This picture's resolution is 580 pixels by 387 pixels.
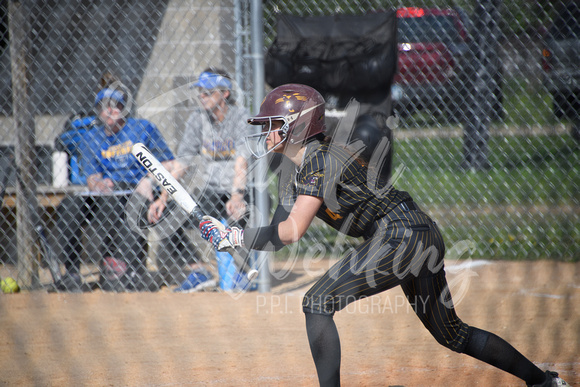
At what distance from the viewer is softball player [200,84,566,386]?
2264 mm

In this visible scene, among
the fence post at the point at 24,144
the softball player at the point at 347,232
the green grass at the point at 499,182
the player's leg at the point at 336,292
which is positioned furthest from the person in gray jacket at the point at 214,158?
the green grass at the point at 499,182

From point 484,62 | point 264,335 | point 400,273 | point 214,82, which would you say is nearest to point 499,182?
point 484,62

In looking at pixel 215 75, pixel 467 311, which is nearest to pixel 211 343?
pixel 467 311

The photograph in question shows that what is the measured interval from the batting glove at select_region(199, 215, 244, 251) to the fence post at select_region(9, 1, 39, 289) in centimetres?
313

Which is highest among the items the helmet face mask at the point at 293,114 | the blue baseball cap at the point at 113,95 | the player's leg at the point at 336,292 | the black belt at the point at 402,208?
the blue baseball cap at the point at 113,95

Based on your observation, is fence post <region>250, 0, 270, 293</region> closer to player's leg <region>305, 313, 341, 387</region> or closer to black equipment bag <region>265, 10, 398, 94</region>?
black equipment bag <region>265, 10, 398, 94</region>

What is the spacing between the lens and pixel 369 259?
232 centimetres

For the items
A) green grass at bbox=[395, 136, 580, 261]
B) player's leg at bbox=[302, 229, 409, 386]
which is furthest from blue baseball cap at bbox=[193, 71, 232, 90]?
player's leg at bbox=[302, 229, 409, 386]

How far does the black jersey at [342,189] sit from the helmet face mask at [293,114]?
76mm

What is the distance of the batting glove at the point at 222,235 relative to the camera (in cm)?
240

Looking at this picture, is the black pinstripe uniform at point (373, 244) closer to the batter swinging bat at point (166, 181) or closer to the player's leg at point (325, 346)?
the player's leg at point (325, 346)

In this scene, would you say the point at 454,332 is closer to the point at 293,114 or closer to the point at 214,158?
the point at 293,114

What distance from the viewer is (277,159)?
16.8 feet

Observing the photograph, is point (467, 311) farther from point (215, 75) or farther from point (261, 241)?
point (215, 75)
